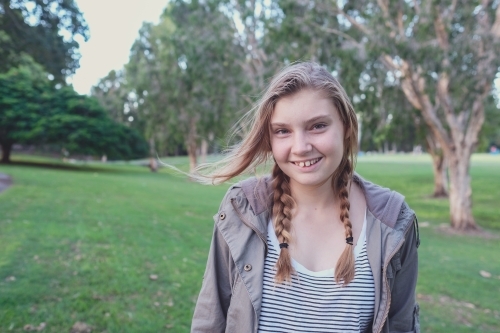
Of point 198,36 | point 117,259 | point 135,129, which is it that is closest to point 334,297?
point 117,259

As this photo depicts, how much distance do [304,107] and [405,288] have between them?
772 millimetres

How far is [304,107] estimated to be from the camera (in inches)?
64.0

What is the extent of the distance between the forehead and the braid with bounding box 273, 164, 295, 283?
280mm

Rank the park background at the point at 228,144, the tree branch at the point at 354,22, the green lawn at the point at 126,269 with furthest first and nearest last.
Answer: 1. the tree branch at the point at 354,22
2. the park background at the point at 228,144
3. the green lawn at the point at 126,269

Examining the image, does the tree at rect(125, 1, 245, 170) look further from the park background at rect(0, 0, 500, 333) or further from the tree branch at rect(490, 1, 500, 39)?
the tree branch at rect(490, 1, 500, 39)

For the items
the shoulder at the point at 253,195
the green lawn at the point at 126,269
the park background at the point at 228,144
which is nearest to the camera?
the shoulder at the point at 253,195


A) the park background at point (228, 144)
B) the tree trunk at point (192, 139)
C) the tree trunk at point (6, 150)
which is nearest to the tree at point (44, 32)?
the park background at point (228, 144)

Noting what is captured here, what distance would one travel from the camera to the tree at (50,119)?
30547 mm

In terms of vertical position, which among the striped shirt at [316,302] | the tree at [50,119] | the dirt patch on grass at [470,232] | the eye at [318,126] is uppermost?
the tree at [50,119]

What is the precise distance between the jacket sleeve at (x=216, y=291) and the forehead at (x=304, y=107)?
50 cm

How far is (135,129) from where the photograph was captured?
40.3 metres

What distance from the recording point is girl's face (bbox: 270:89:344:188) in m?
1.61

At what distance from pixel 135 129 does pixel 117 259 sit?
115 ft

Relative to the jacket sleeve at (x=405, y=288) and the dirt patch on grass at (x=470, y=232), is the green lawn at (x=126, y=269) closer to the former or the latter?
the dirt patch on grass at (x=470, y=232)
